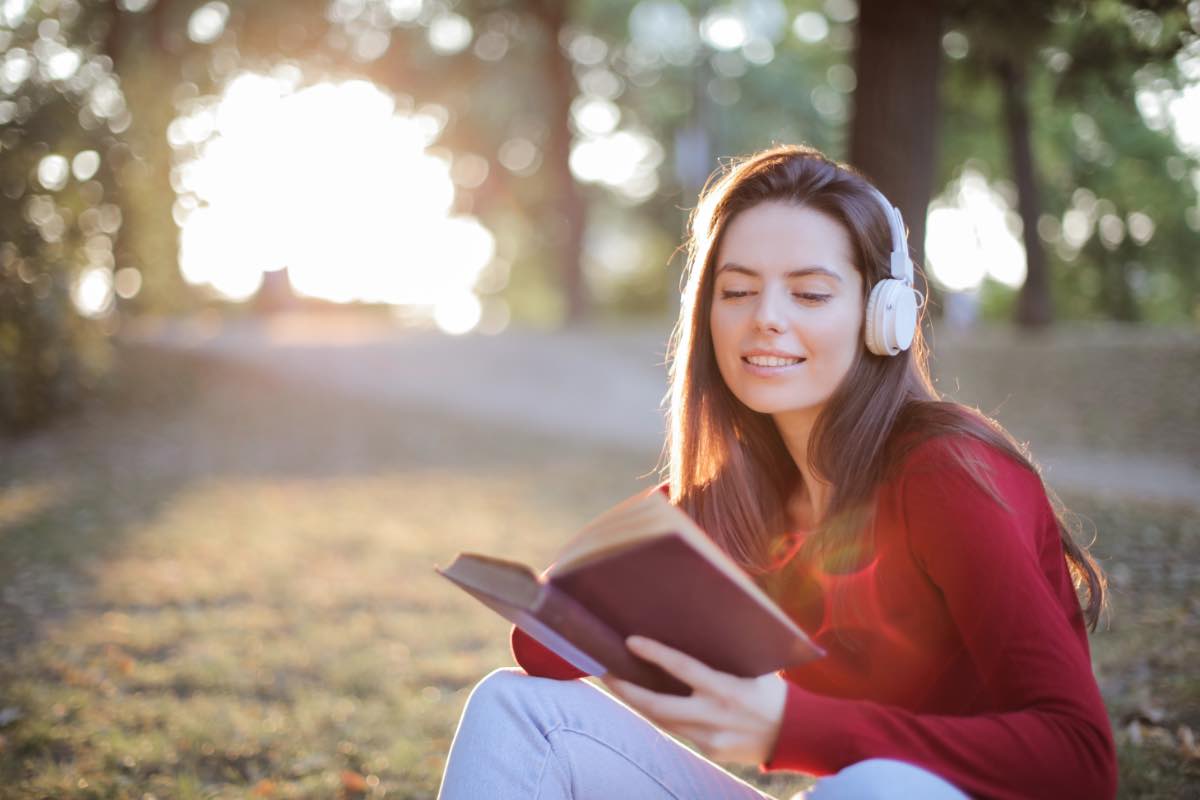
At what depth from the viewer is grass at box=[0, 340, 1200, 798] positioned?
146 inches

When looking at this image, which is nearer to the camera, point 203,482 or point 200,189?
point 203,482

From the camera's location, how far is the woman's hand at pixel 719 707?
152 centimetres

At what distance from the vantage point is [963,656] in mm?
1780

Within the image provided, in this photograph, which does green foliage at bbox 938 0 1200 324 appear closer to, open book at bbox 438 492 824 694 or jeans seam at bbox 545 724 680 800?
jeans seam at bbox 545 724 680 800

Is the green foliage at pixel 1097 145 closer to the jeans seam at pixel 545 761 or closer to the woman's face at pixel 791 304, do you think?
the woman's face at pixel 791 304

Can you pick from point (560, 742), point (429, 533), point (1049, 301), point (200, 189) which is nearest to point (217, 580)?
point (429, 533)

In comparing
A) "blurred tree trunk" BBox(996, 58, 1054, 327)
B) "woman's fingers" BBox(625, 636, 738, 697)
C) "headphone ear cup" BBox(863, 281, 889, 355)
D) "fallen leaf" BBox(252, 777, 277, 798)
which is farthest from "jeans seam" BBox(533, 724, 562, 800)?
"blurred tree trunk" BBox(996, 58, 1054, 327)

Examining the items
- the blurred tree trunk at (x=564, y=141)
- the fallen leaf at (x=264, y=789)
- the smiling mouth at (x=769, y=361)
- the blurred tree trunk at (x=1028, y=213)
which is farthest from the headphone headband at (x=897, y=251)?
the blurred tree trunk at (x=564, y=141)

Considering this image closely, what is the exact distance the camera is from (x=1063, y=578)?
5.86 feet

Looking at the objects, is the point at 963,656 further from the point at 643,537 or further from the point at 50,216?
the point at 50,216

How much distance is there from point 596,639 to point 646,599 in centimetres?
14

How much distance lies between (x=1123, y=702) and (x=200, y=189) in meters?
15.2

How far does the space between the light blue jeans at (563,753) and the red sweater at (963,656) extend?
0.34 metres

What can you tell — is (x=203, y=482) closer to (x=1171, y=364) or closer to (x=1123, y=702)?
(x=1123, y=702)
